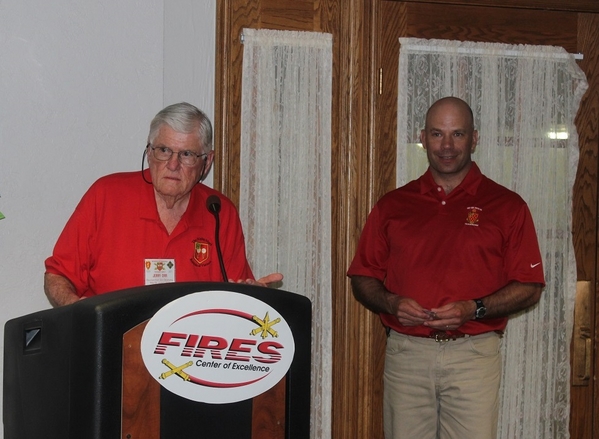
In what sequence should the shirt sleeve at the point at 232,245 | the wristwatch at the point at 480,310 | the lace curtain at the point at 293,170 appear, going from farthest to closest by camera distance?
the lace curtain at the point at 293,170 → the wristwatch at the point at 480,310 → the shirt sleeve at the point at 232,245

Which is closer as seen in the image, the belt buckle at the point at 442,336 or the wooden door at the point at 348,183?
the belt buckle at the point at 442,336

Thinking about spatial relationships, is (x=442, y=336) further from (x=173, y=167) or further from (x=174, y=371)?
(x=174, y=371)

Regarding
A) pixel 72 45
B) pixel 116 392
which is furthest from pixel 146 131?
pixel 116 392

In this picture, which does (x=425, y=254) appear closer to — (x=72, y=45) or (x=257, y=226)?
(x=257, y=226)

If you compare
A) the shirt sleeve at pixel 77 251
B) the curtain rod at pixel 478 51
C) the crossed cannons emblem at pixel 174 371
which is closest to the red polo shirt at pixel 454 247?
the curtain rod at pixel 478 51

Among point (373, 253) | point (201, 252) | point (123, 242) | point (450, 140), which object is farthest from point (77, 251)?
point (450, 140)

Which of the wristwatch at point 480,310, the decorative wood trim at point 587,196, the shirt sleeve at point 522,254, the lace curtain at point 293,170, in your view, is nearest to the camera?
the wristwatch at point 480,310

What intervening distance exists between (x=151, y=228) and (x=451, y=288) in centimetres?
115

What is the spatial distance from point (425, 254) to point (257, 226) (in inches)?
30.1

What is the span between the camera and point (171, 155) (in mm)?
2193

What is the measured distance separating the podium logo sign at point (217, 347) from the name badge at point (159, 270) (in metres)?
0.66

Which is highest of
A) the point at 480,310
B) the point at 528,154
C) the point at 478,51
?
the point at 478,51

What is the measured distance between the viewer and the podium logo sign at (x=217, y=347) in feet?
4.67

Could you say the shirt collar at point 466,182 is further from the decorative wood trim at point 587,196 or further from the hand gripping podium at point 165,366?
the hand gripping podium at point 165,366
